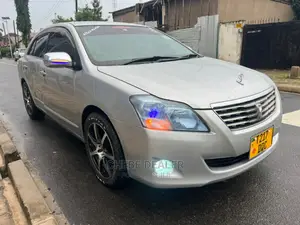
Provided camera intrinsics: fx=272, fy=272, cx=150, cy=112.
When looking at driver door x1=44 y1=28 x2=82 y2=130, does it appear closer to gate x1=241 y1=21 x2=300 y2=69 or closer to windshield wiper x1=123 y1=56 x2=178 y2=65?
windshield wiper x1=123 y1=56 x2=178 y2=65

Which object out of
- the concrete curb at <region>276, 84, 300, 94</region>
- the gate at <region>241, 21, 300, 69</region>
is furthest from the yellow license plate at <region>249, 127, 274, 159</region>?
the gate at <region>241, 21, 300, 69</region>

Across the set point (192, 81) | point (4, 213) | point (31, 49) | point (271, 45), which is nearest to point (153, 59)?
point (192, 81)

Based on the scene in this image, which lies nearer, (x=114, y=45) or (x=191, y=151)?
(x=191, y=151)

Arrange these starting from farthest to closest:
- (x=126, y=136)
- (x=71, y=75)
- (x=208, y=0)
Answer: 1. (x=208, y=0)
2. (x=71, y=75)
3. (x=126, y=136)

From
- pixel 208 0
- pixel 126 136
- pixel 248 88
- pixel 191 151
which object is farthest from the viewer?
pixel 208 0

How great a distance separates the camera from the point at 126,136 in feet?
6.98

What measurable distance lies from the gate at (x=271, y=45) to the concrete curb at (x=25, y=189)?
1053 cm

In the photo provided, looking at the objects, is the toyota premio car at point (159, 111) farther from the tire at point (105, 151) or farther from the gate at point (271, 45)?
the gate at point (271, 45)

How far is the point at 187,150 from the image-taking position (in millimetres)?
1948

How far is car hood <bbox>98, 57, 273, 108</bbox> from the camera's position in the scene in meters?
2.04

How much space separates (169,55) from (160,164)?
5.22 ft

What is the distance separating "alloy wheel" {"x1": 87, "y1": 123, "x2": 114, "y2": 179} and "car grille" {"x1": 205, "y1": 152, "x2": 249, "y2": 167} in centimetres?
86

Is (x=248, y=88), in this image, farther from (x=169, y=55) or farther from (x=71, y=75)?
(x=71, y=75)

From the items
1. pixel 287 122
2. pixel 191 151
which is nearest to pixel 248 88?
pixel 191 151
